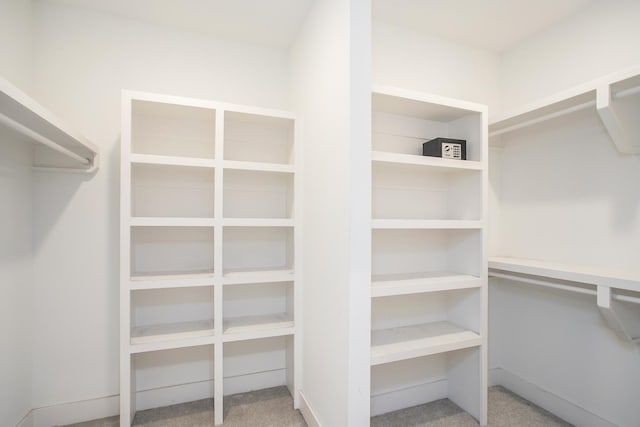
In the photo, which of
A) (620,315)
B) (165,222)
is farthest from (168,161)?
(620,315)

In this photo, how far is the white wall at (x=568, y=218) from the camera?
164 cm

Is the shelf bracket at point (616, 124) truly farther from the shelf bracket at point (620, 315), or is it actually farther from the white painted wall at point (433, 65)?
the white painted wall at point (433, 65)

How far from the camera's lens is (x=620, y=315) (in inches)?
57.0

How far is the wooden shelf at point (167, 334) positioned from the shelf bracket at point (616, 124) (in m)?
2.35

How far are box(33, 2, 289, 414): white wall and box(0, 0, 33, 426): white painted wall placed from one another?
0.20 ft

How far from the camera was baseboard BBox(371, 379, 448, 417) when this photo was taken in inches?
75.8

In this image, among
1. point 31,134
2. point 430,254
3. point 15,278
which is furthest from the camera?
point 430,254

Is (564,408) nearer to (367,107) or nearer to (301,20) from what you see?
(367,107)

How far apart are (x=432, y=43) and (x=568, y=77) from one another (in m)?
0.90

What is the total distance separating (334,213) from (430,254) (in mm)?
976

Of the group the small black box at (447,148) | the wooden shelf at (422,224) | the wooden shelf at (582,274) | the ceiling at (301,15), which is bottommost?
the wooden shelf at (582,274)

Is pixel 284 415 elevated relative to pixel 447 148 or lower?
lower

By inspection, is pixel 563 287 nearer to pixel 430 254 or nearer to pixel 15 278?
pixel 430 254

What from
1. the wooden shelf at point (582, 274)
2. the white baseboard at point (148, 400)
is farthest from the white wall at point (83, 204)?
the wooden shelf at point (582, 274)
